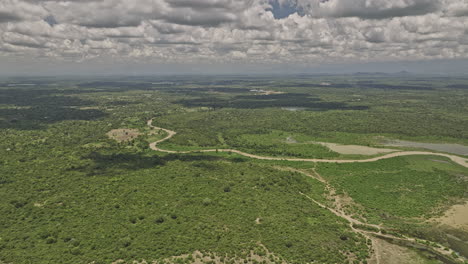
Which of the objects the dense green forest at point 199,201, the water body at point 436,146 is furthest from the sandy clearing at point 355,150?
the water body at point 436,146

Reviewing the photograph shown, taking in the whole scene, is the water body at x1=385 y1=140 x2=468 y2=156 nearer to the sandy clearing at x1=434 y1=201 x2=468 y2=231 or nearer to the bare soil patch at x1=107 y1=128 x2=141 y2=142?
the sandy clearing at x1=434 y1=201 x2=468 y2=231

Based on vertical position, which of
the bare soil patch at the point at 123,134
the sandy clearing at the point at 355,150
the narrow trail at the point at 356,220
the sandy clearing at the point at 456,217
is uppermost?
the bare soil patch at the point at 123,134

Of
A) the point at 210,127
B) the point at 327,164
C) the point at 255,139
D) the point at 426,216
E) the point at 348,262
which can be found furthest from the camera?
the point at 210,127

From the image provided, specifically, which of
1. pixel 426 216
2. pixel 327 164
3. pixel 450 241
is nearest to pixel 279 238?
pixel 450 241

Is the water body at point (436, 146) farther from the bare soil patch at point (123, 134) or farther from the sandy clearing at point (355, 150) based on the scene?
the bare soil patch at point (123, 134)

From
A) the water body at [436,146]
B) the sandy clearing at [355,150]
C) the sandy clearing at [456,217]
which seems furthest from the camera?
the water body at [436,146]

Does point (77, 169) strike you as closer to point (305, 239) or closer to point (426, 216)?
point (305, 239)
